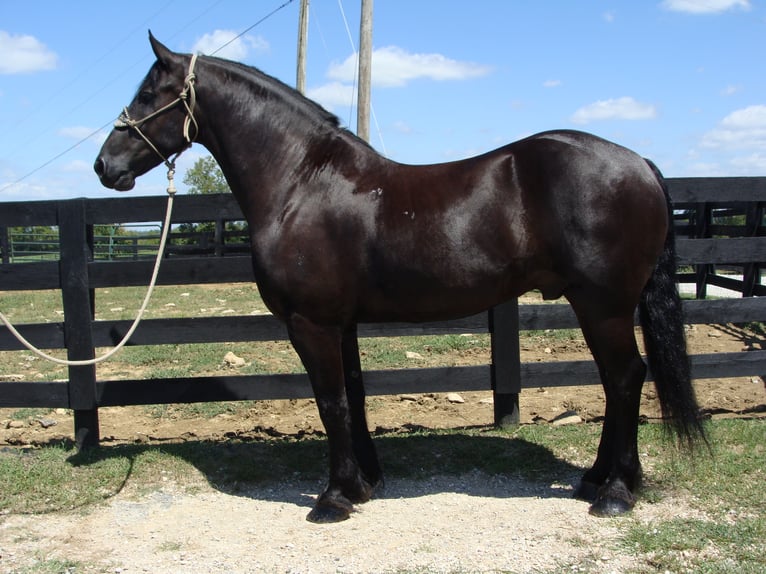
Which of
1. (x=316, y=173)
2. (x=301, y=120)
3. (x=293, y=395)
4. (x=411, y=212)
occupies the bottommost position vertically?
(x=293, y=395)

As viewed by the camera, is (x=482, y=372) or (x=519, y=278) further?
(x=482, y=372)

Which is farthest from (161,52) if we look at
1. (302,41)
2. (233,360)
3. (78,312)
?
(302,41)

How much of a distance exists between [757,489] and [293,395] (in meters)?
2.99

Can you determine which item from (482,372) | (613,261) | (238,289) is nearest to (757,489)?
(613,261)

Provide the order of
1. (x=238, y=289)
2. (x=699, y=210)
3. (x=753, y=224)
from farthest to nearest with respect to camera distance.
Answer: (x=238, y=289), (x=699, y=210), (x=753, y=224)

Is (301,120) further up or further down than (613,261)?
further up

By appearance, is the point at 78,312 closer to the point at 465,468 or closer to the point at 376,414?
the point at 376,414

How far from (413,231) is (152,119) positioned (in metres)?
1.61

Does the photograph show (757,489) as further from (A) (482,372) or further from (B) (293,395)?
(B) (293,395)

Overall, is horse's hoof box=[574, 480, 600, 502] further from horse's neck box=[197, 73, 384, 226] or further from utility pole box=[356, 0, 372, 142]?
utility pole box=[356, 0, 372, 142]

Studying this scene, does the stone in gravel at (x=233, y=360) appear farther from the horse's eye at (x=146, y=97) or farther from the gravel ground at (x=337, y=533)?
the horse's eye at (x=146, y=97)

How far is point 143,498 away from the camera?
12.8 feet

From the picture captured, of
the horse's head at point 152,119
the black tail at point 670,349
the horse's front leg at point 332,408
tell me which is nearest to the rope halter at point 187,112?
the horse's head at point 152,119

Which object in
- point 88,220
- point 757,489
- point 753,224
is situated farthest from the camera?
point 753,224
